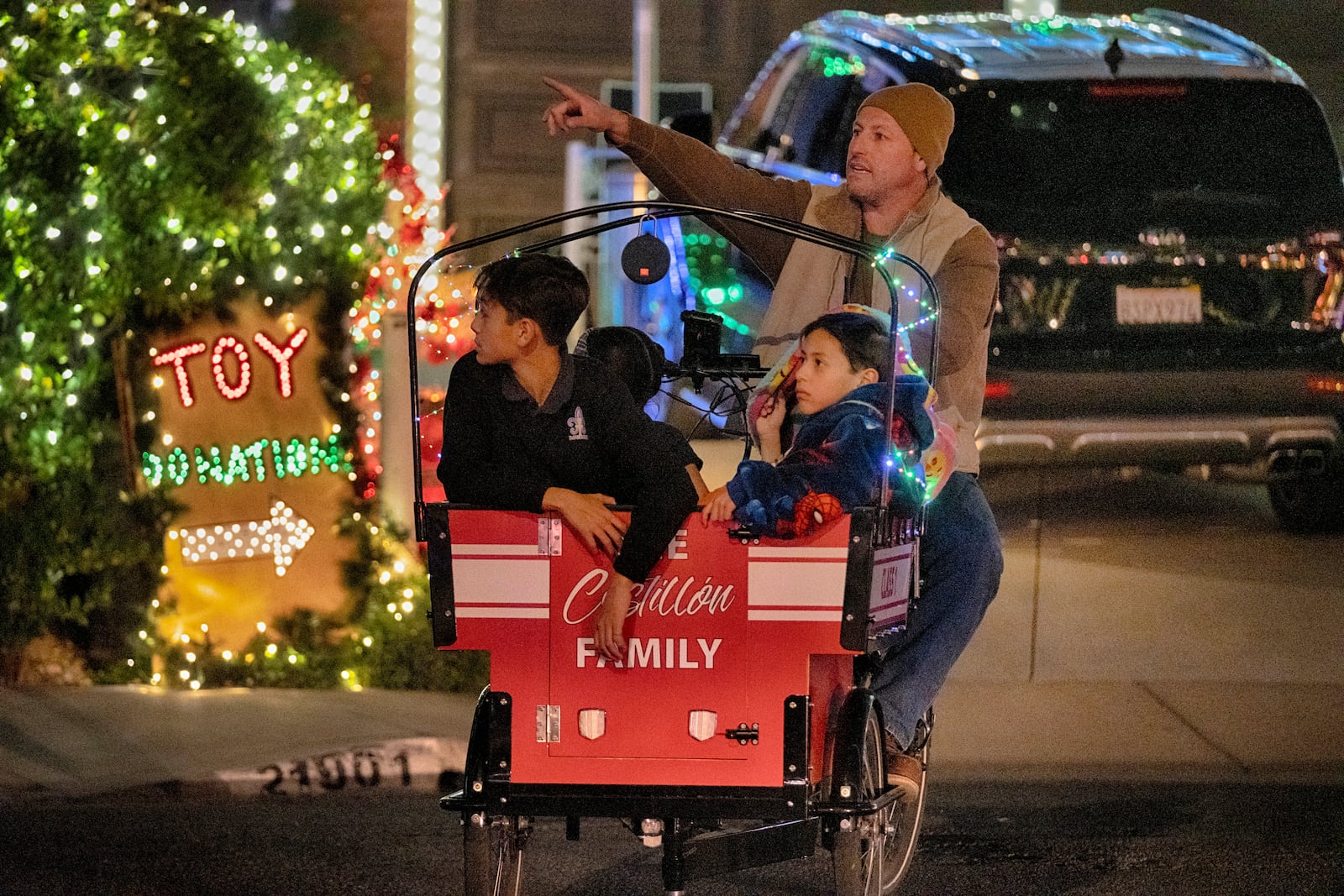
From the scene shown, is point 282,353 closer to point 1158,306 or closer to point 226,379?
point 226,379

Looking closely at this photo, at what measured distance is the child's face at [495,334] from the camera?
4.29 metres

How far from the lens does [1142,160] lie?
8516 millimetres

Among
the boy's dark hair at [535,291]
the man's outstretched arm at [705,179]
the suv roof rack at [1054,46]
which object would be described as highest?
the suv roof rack at [1054,46]

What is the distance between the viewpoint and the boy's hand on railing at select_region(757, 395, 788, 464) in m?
4.58

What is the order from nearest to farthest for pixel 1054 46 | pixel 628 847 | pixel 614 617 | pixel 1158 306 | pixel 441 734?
pixel 614 617
pixel 628 847
pixel 441 734
pixel 1158 306
pixel 1054 46

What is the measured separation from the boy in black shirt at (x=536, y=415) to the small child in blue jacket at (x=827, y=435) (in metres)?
0.18

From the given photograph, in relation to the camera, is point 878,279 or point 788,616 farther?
point 878,279

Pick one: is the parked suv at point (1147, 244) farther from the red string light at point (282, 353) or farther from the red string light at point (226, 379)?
the red string light at point (226, 379)

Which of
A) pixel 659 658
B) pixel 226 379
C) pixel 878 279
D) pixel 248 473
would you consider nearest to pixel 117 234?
pixel 226 379

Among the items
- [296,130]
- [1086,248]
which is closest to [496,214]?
[296,130]

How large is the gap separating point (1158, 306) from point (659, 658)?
15.8ft

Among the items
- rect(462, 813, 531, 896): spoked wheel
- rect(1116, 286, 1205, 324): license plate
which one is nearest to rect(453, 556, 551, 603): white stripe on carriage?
rect(462, 813, 531, 896): spoked wheel

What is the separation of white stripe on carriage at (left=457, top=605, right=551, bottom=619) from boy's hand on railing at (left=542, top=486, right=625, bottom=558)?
0.19 meters

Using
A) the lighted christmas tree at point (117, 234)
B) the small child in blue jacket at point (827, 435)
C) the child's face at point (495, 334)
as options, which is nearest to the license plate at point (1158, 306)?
the lighted christmas tree at point (117, 234)
